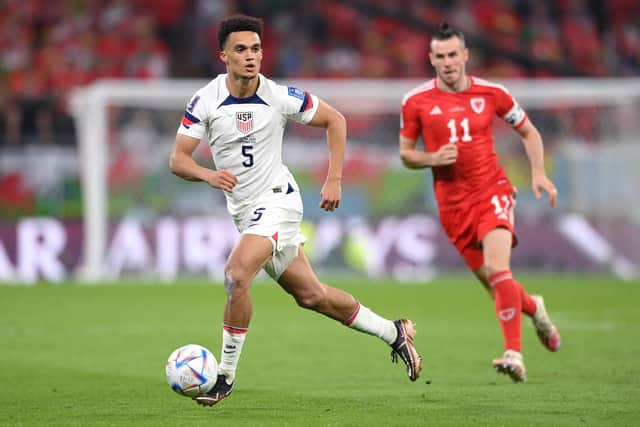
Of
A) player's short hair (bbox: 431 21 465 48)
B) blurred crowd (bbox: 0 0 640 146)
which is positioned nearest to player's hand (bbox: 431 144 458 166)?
player's short hair (bbox: 431 21 465 48)

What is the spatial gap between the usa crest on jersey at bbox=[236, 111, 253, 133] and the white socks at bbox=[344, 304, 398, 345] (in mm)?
1311

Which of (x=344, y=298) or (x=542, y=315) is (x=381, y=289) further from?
(x=344, y=298)

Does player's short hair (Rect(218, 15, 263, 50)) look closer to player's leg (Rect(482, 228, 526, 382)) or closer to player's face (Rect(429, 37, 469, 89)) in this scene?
player's face (Rect(429, 37, 469, 89))

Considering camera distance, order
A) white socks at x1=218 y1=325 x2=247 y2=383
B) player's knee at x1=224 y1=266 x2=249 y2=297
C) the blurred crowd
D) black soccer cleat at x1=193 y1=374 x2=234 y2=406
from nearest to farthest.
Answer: black soccer cleat at x1=193 y1=374 x2=234 y2=406 → player's knee at x1=224 y1=266 x2=249 y2=297 → white socks at x1=218 y1=325 x2=247 y2=383 → the blurred crowd

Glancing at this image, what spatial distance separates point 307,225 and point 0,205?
449 centimetres

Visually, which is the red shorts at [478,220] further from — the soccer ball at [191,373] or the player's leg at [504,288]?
the soccer ball at [191,373]

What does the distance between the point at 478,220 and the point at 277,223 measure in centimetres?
204

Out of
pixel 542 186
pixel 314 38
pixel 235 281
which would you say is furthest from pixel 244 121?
pixel 314 38

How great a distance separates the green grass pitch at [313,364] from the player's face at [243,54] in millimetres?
1916

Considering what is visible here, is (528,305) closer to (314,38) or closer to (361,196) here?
(361,196)

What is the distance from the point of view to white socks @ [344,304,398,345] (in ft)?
25.0

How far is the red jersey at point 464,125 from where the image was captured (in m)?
8.83

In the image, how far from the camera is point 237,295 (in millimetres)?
6980

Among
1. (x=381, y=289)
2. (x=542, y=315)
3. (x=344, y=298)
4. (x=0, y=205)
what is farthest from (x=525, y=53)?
(x=344, y=298)
